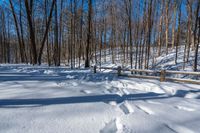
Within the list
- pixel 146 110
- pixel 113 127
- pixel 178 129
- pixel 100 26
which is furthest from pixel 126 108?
pixel 100 26

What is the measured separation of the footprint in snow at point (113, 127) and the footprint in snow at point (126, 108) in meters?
0.51

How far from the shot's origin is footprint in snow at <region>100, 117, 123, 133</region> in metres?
2.49

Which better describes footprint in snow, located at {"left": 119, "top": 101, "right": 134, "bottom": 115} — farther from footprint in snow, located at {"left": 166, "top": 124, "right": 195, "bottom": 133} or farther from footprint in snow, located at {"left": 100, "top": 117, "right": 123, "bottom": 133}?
footprint in snow, located at {"left": 166, "top": 124, "right": 195, "bottom": 133}

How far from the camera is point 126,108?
3561 mm

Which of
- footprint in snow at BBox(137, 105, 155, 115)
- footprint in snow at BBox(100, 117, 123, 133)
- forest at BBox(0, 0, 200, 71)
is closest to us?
footprint in snow at BBox(100, 117, 123, 133)

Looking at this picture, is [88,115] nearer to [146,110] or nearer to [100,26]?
[146,110]

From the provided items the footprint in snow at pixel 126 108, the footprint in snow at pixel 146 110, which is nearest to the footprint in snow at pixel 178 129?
the footprint in snow at pixel 146 110

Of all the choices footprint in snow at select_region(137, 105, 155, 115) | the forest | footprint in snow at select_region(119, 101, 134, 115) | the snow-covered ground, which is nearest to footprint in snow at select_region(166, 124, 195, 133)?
the snow-covered ground

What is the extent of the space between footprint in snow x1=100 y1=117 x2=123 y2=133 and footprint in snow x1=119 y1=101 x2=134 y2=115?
1.68 ft

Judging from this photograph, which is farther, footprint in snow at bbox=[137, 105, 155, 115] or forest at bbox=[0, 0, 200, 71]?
forest at bbox=[0, 0, 200, 71]

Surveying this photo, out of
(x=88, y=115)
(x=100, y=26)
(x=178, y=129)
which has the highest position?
(x=100, y=26)

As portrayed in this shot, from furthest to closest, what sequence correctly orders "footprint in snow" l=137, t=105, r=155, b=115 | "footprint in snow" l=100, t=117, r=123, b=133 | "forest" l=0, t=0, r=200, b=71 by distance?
"forest" l=0, t=0, r=200, b=71 → "footprint in snow" l=137, t=105, r=155, b=115 → "footprint in snow" l=100, t=117, r=123, b=133

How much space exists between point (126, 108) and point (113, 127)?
1014mm

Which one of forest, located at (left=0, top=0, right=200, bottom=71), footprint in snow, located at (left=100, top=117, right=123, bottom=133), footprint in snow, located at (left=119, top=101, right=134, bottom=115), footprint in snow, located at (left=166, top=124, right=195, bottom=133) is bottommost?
footprint in snow, located at (left=166, top=124, right=195, bottom=133)
